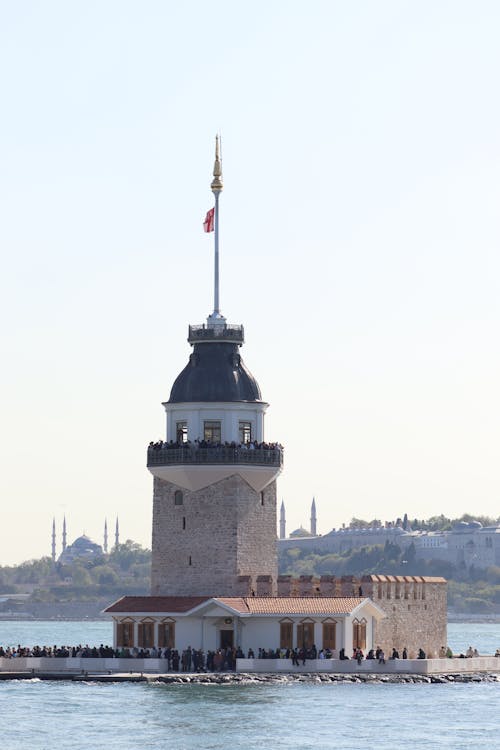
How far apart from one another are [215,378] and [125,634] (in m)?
11.4

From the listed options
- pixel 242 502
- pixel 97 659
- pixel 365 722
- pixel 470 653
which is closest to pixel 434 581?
pixel 470 653

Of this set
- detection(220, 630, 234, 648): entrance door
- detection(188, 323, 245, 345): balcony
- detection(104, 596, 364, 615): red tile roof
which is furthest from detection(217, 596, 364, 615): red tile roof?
detection(188, 323, 245, 345): balcony

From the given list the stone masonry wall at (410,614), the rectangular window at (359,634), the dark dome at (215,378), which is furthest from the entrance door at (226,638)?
the dark dome at (215,378)

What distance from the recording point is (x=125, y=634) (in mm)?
89188

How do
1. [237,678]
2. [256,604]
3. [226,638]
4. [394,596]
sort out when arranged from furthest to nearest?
[394,596], [226,638], [256,604], [237,678]

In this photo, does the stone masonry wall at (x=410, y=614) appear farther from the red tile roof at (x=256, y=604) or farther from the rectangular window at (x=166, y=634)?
the rectangular window at (x=166, y=634)

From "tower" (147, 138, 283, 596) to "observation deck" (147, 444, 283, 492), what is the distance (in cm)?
4

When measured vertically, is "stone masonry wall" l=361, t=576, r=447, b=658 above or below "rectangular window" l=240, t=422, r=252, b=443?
below

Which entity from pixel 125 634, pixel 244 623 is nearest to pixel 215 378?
pixel 244 623

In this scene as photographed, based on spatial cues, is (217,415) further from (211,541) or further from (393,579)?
(393,579)

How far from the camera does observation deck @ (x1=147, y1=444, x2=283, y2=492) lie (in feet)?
295

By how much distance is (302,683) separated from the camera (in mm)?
83062

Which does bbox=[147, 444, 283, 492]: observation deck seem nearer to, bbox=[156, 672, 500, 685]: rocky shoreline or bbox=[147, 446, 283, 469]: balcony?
bbox=[147, 446, 283, 469]: balcony

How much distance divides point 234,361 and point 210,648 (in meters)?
12.5
